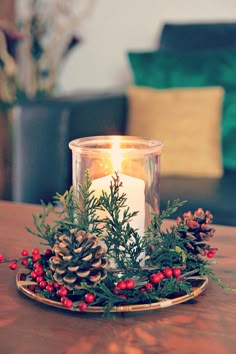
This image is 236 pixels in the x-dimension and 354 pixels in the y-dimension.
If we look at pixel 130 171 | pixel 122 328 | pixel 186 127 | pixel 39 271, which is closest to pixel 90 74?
pixel 186 127

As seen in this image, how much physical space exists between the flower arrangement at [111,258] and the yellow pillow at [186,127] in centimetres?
108

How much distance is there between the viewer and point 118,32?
8.71 feet

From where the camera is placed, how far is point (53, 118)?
1829 mm

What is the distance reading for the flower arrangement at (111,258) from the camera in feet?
2.48

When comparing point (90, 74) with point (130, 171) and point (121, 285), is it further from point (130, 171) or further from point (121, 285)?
point (121, 285)

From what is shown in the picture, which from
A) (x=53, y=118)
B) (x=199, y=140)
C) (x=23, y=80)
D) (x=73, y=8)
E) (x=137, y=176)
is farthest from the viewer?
(x=23, y=80)

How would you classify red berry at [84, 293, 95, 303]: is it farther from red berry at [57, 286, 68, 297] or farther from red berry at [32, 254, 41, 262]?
red berry at [32, 254, 41, 262]

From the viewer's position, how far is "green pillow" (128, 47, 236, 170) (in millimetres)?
2031

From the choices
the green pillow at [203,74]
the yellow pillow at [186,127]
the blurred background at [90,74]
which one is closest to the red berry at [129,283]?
the blurred background at [90,74]

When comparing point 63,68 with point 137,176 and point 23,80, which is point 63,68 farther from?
A: point 137,176

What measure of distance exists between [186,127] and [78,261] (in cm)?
126

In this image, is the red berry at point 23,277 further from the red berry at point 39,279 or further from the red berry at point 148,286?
the red berry at point 148,286

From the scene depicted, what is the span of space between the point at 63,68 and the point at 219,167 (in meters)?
1.11

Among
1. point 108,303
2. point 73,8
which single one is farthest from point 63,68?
point 108,303
